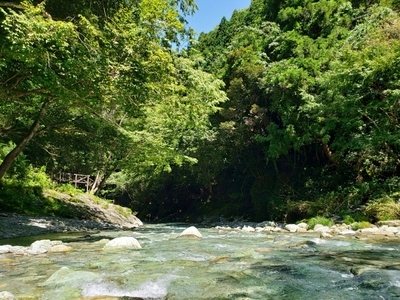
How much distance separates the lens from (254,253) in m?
5.98

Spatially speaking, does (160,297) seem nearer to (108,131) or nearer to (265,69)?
(108,131)

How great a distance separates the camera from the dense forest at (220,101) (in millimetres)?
7117

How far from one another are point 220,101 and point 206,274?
10.9 m

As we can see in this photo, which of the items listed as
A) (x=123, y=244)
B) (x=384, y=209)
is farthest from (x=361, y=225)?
(x=123, y=244)

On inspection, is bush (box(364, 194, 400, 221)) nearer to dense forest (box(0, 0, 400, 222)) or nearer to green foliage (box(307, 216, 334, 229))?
dense forest (box(0, 0, 400, 222))

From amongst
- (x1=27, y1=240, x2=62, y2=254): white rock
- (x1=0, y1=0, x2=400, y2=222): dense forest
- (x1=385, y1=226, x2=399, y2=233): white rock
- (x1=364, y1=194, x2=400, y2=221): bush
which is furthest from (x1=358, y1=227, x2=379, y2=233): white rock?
(x1=27, y1=240, x2=62, y2=254): white rock

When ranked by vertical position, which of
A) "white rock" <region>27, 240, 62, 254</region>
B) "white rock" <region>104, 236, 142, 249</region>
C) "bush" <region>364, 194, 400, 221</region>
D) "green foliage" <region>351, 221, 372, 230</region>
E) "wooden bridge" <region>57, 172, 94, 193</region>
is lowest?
"white rock" <region>27, 240, 62, 254</region>

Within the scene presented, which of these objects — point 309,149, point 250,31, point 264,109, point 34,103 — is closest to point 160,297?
point 34,103

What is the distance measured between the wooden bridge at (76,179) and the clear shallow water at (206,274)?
18224mm

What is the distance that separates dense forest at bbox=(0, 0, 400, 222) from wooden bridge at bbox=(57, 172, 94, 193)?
1012 mm

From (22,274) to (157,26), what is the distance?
18.0ft

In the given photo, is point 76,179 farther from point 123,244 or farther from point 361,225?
point 361,225

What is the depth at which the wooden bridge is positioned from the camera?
77.4ft

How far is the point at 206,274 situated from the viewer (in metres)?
4.26
